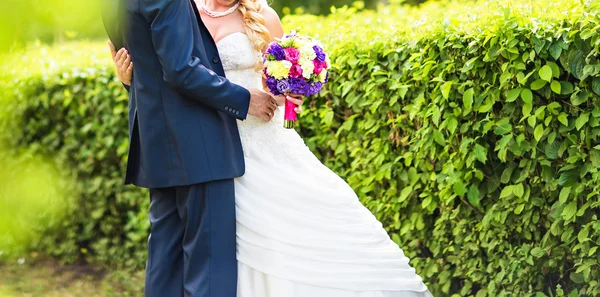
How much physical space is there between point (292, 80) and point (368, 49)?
1.36 metres

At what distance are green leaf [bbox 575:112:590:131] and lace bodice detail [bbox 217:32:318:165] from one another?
1.17 metres

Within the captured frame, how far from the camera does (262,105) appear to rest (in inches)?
125

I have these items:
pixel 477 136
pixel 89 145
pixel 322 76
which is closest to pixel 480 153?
pixel 477 136

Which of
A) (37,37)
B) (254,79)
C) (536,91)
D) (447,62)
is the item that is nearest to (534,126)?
(536,91)

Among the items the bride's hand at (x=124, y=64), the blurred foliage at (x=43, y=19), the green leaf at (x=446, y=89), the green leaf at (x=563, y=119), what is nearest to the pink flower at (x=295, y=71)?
the bride's hand at (x=124, y=64)

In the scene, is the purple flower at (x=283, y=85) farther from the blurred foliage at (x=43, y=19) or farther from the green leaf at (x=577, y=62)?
the blurred foliage at (x=43, y=19)

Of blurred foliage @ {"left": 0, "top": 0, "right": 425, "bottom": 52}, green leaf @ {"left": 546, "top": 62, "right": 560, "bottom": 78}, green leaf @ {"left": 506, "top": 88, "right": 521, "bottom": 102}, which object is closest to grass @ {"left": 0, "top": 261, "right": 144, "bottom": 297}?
green leaf @ {"left": 506, "top": 88, "right": 521, "bottom": 102}

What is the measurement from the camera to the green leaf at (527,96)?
3436 mm

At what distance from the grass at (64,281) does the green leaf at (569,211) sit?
3393mm

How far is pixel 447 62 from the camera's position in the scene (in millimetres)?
3795

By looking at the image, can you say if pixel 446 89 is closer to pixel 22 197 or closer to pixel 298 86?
pixel 298 86

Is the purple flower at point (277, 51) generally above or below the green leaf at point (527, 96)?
above

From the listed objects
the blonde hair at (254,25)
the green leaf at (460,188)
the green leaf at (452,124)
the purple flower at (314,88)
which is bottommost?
the green leaf at (460,188)

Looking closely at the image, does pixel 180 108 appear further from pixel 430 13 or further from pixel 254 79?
pixel 430 13
